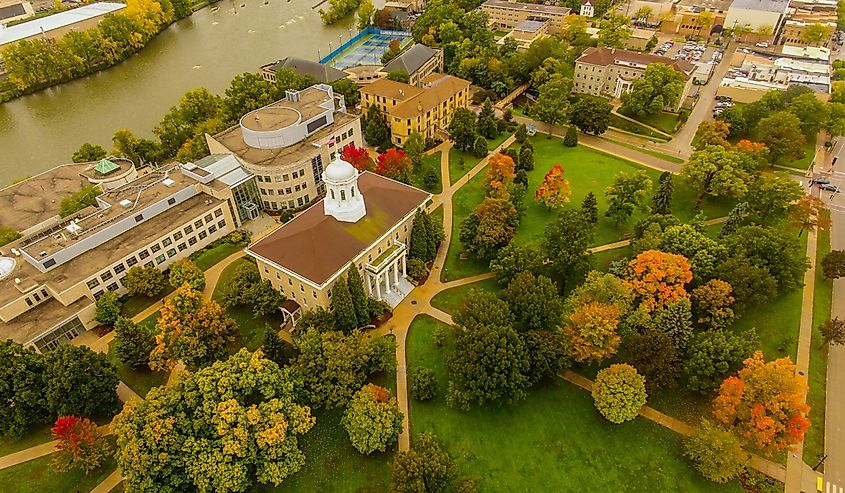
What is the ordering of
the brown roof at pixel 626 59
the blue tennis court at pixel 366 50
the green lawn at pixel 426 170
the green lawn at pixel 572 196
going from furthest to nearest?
the blue tennis court at pixel 366 50 < the brown roof at pixel 626 59 < the green lawn at pixel 426 170 < the green lawn at pixel 572 196

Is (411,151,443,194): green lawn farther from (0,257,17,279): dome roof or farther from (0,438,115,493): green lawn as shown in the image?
(0,438,115,493): green lawn

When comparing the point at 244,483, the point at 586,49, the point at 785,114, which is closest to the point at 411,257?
the point at 244,483

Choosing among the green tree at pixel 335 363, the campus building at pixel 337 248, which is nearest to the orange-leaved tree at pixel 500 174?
the campus building at pixel 337 248

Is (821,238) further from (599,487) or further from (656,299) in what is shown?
(599,487)

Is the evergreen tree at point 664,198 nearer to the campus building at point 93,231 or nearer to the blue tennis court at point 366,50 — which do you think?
the campus building at point 93,231

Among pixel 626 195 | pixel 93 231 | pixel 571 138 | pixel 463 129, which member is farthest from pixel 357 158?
pixel 571 138

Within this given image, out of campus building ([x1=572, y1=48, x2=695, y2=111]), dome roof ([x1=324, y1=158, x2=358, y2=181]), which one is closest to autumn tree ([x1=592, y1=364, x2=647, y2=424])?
dome roof ([x1=324, y1=158, x2=358, y2=181])
